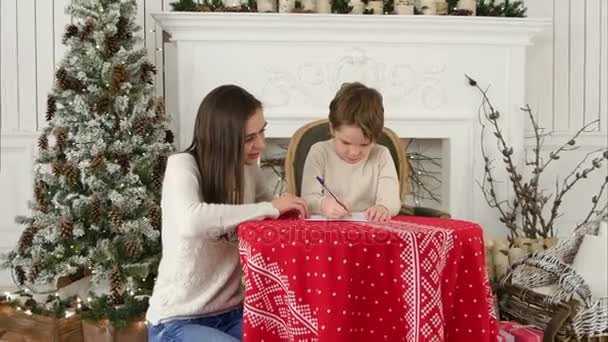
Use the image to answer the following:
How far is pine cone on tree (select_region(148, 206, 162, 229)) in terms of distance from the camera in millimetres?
3223

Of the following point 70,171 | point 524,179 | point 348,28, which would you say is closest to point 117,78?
point 70,171

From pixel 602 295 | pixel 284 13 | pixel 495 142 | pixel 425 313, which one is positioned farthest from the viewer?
pixel 495 142

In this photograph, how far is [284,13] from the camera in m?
3.75

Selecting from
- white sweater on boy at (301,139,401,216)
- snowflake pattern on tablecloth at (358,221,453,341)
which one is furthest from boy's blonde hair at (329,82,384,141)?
snowflake pattern on tablecloth at (358,221,453,341)

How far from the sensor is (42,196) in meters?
3.25

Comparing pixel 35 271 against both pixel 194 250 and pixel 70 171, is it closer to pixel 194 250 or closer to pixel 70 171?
pixel 70 171

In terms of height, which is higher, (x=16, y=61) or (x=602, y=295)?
(x=16, y=61)

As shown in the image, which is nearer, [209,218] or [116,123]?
[209,218]

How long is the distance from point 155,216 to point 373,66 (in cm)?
150

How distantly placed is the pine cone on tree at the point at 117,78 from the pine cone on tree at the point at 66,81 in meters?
0.17

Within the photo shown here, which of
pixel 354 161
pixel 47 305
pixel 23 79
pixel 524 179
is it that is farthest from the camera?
pixel 524 179

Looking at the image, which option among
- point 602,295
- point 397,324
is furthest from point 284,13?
point 397,324

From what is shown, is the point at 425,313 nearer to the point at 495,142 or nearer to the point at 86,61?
the point at 86,61

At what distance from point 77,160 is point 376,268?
6.43 ft
